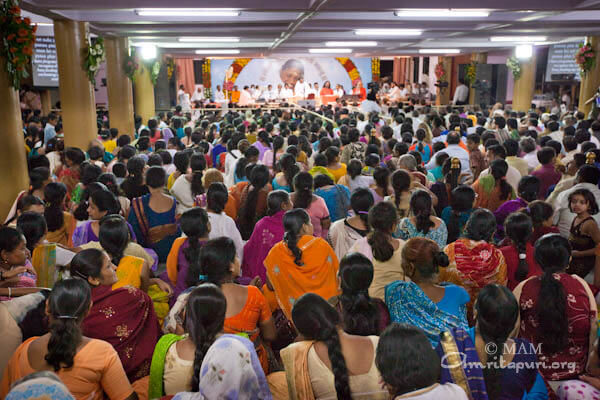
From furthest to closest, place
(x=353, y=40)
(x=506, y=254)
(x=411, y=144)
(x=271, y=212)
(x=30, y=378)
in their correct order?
(x=353, y=40), (x=411, y=144), (x=271, y=212), (x=506, y=254), (x=30, y=378)

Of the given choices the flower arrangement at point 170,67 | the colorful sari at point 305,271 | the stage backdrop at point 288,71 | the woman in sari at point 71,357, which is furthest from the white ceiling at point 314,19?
the stage backdrop at point 288,71

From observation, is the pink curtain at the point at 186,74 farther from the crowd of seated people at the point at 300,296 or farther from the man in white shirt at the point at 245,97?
the crowd of seated people at the point at 300,296

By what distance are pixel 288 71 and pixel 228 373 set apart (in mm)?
27717

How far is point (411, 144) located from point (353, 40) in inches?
264

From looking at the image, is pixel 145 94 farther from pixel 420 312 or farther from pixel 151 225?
pixel 420 312

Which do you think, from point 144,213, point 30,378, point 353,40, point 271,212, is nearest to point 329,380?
point 30,378

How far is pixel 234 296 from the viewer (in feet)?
9.70

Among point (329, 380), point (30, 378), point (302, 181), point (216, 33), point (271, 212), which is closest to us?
point (30, 378)

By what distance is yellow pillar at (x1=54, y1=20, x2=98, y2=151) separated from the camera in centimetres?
891

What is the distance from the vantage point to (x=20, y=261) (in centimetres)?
324

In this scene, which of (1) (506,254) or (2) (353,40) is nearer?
(1) (506,254)

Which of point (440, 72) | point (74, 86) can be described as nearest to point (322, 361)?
point (74, 86)

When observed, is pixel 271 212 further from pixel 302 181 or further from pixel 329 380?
pixel 329 380

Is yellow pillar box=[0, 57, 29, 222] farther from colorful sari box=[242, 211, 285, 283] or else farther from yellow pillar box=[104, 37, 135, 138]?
yellow pillar box=[104, 37, 135, 138]
